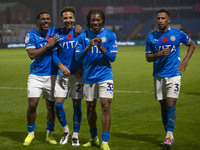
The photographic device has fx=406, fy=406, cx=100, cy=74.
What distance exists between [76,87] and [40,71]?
0.64 metres

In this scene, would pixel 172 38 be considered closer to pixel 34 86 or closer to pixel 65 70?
pixel 65 70

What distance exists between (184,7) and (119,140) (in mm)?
66373

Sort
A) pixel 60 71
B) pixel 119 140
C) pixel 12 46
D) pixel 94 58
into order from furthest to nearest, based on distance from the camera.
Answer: pixel 12 46, pixel 119 140, pixel 60 71, pixel 94 58

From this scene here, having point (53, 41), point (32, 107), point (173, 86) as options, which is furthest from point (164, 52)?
point (32, 107)

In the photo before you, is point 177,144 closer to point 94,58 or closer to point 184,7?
point 94,58

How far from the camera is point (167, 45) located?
20.4 feet

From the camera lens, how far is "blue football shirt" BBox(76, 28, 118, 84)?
19.3 ft

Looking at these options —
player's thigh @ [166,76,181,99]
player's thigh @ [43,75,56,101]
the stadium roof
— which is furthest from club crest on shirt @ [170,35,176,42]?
the stadium roof

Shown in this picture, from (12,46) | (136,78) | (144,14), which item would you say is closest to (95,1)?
(144,14)

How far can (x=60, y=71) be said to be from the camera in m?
6.29

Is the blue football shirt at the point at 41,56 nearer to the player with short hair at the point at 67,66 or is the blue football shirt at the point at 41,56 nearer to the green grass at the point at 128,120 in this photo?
the player with short hair at the point at 67,66

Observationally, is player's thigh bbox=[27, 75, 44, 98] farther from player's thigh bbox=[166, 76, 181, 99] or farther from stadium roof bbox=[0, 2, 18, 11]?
stadium roof bbox=[0, 2, 18, 11]

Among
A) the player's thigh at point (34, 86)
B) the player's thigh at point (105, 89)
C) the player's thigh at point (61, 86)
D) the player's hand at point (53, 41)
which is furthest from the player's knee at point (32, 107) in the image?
the player's thigh at point (105, 89)

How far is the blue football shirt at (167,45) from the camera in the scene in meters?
6.21
